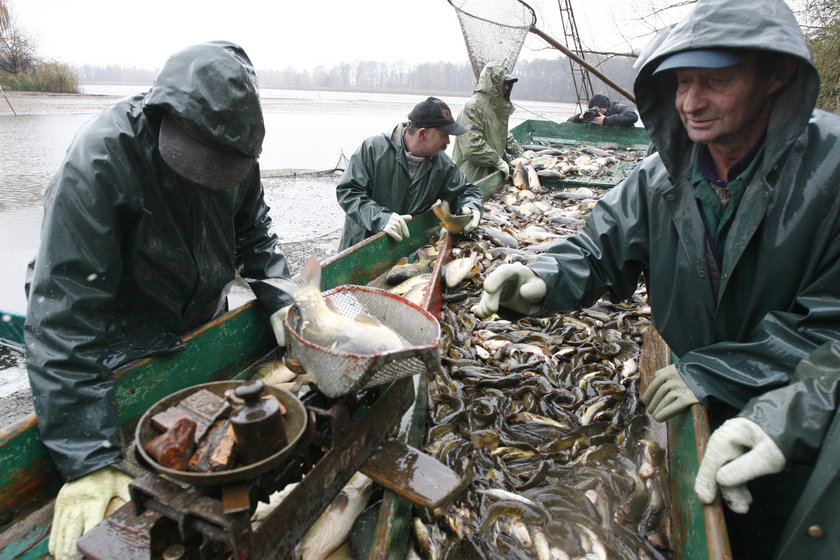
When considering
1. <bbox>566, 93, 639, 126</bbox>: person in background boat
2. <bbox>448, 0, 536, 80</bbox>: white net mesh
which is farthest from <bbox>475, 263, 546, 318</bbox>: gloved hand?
<bbox>566, 93, 639, 126</bbox>: person in background boat

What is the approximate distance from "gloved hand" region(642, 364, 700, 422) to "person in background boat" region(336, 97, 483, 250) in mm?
3277

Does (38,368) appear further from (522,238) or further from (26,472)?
(522,238)

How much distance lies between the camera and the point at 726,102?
2.20 meters

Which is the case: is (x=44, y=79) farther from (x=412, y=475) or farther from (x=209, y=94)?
(x=412, y=475)

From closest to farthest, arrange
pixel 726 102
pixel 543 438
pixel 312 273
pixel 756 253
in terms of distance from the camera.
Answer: pixel 726 102 → pixel 756 253 → pixel 312 273 → pixel 543 438

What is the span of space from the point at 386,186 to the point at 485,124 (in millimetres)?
4280

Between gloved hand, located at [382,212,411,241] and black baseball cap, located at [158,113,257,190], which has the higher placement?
black baseball cap, located at [158,113,257,190]

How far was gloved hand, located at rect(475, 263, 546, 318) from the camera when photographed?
2859 millimetres

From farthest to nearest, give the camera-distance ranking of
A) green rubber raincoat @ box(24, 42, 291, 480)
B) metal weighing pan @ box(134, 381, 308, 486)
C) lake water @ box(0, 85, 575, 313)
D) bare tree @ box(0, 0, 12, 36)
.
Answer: bare tree @ box(0, 0, 12, 36), lake water @ box(0, 85, 575, 313), green rubber raincoat @ box(24, 42, 291, 480), metal weighing pan @ box(134, 381, 308, 486)

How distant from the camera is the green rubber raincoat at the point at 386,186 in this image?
5492mm

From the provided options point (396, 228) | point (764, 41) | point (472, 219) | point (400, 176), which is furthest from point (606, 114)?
point (764, 41)

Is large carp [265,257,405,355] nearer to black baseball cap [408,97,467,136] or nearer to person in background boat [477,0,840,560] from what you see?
person in background boat [477,0,840,560]

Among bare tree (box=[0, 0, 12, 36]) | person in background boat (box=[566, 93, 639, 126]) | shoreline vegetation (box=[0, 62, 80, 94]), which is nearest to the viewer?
→ person in background boat (box=[566, 93, 639, 126])

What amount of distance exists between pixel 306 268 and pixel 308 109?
3967 centimetres
